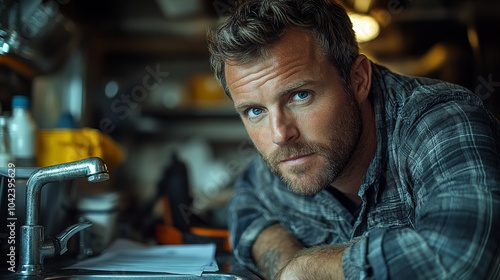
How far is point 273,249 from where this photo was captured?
4.26 ft

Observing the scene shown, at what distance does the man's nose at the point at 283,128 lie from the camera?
107cm

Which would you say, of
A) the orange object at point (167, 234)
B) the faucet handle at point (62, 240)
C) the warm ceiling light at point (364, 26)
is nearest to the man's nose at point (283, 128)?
the faucet handle at point (62, 240)

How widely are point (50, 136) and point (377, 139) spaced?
781 millimetres

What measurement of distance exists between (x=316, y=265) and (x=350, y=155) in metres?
0.33

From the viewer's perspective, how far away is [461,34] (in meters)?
2.67

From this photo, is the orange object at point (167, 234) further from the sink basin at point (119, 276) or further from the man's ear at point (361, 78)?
the man's ear at point (361, 78)

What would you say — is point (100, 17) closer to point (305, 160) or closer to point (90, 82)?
point (90, 82)

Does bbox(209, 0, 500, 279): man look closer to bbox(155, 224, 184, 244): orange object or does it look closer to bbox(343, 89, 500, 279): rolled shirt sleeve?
bbox(343, 89, 500, 279): rolled shirt sleeve

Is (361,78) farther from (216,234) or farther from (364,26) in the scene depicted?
(364,26)

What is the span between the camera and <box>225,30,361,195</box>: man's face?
109 centimetres

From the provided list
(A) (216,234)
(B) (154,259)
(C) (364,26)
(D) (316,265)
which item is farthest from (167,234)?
(C) (364,26)

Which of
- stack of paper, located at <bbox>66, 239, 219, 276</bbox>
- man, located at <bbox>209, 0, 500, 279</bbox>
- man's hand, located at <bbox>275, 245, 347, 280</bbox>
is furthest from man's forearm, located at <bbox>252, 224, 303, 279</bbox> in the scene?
man's hand, located at <bbox>275, 245, 347, 280</bbox>

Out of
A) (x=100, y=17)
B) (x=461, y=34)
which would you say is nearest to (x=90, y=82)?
(x=100, y=17)

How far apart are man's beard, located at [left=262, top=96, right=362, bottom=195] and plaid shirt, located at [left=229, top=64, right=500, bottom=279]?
62mm
